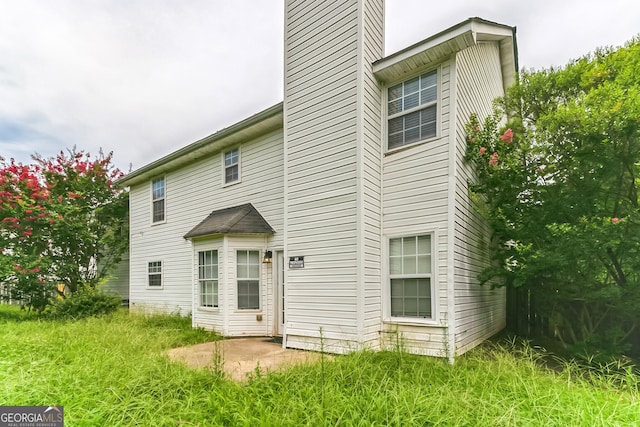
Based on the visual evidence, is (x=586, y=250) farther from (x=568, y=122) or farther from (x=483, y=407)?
(x=483, y=407)

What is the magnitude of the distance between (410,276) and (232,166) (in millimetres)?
5808

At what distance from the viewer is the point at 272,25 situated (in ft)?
30.3

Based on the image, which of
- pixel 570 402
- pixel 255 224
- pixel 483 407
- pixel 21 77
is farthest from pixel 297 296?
pixel 21 77

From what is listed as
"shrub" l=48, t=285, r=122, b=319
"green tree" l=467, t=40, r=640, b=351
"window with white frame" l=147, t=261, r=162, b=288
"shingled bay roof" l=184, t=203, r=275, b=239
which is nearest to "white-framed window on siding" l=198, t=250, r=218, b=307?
"shingled bay roof" l=184, t=203, r=275, b=239

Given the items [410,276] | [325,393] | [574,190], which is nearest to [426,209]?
[410,276]

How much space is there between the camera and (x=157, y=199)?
11547 mm

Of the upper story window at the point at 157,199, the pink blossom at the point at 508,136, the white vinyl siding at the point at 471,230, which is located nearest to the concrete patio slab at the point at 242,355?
the white vinyl siding at the point at 471,230

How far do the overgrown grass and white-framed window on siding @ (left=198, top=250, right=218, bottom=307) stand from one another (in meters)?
3.12

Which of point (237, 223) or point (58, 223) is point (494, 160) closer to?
point (237, 223)

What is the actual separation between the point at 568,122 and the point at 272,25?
7661 mm

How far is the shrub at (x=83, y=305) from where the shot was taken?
9.79 metres

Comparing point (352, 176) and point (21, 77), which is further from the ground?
point (21, 77)

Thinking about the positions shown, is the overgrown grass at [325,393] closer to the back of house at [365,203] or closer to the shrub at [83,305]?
the back of house at [365,203]

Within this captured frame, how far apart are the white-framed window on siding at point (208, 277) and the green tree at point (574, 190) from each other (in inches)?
243
